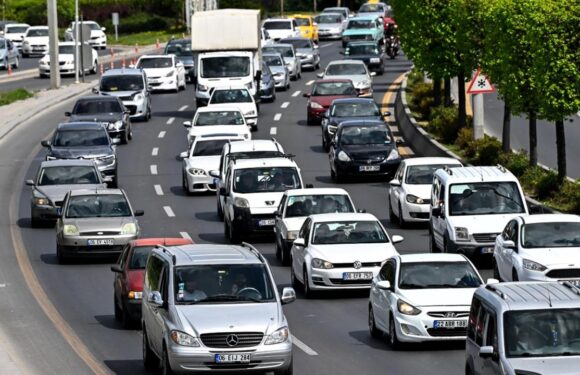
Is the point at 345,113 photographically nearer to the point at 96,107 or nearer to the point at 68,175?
the point at 96,107

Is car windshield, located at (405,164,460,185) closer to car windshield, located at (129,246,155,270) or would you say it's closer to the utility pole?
car windshield, located at (129,246,155,270)

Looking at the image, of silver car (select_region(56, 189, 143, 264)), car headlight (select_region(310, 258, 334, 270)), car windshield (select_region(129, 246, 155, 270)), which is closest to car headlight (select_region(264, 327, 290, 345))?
car windshield (select_region(129, 246, 155, 270))

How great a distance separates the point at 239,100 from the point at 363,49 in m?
22.1

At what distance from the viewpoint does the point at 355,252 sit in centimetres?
2773

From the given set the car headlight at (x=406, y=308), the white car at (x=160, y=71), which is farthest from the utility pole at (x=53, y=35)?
the car headlight at (x=406, y=308)

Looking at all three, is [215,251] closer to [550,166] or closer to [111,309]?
[111,309]

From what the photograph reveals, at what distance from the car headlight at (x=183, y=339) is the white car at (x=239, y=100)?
120ft

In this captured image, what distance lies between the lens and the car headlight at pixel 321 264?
2762cm

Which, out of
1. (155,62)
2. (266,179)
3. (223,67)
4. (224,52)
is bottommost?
(266,179)

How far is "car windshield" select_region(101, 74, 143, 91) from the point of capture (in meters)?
60.0

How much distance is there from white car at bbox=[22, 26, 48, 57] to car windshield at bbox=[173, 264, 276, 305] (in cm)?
7915

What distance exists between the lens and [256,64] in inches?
2413

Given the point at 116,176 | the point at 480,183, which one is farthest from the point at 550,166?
the point at 480,183

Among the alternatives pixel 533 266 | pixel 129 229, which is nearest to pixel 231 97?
pixel 129 229
